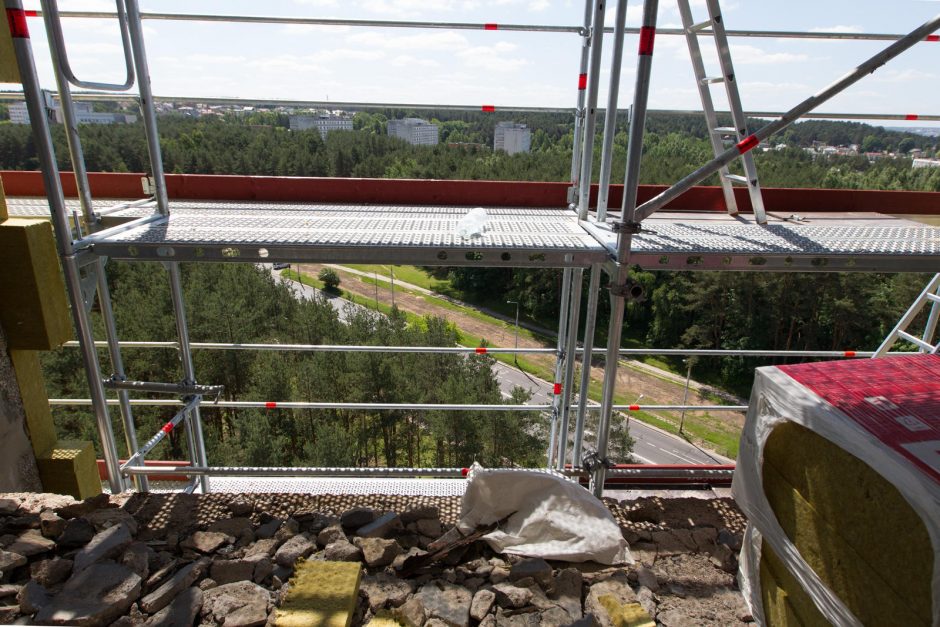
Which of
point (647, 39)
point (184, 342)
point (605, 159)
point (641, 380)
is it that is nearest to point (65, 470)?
point (184, 342)

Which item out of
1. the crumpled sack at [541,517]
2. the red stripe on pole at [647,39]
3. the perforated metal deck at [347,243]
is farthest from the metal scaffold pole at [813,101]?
the crumpled sack at [541,517]

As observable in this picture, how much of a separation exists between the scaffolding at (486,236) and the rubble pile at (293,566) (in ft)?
0.87

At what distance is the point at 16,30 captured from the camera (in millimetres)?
2277

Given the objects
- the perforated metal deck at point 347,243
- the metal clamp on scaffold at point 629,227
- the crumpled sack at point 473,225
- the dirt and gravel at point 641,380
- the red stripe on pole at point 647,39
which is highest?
the red stripe on pole at point 647,39

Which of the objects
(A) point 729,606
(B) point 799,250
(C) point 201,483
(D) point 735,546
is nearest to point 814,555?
(A) point 729,606

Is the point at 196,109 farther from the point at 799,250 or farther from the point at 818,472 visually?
the point at 818,472

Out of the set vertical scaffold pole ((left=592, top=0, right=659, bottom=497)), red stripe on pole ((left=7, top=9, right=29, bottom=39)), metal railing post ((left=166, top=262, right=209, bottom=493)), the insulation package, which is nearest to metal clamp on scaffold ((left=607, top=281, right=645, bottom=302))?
vertical scaffold pole ((left=592, top=0, right=659, bottom=497))

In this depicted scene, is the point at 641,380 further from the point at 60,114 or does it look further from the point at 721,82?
the point at 60,114

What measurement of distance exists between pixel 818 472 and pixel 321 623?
1785 millimetres

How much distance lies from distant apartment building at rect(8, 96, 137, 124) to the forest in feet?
9.61

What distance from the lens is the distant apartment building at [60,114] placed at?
254 centimetres

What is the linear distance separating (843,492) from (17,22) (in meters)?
3.48

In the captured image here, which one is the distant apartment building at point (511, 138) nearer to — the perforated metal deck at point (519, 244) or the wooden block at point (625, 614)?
the perforated metal deck at point (519, 244)

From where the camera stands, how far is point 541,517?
254 centimetres
